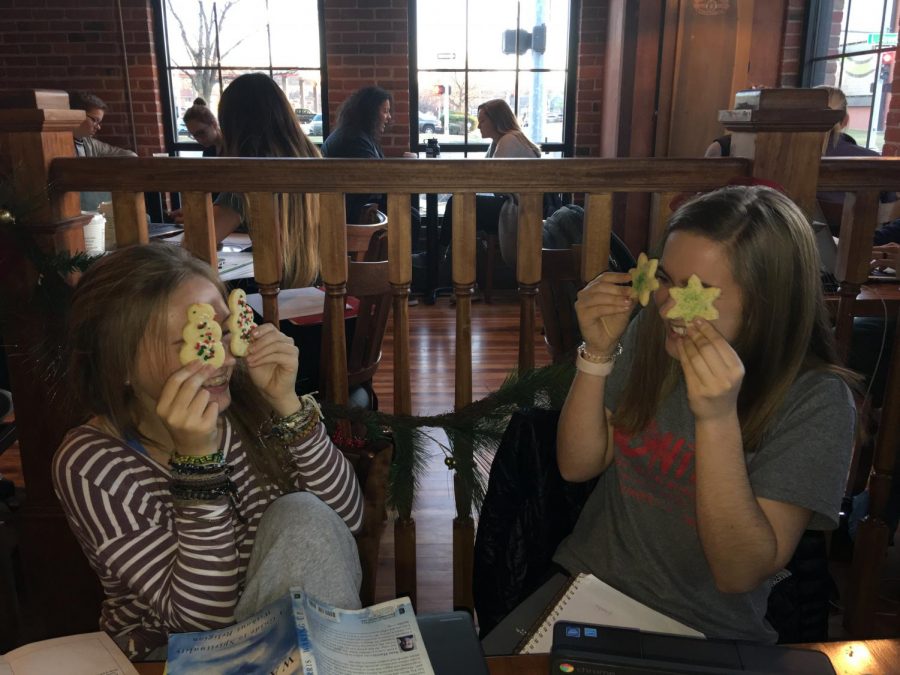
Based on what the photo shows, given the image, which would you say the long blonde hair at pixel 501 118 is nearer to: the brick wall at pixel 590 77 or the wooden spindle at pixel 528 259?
the brick wall at pixel 590 77

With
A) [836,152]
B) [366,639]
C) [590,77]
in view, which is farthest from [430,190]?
[590,77]

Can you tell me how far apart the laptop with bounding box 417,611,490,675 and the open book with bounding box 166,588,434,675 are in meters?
0.02

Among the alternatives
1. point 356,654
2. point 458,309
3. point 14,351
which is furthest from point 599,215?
point 14,351

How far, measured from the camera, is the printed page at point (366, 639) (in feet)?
2.64

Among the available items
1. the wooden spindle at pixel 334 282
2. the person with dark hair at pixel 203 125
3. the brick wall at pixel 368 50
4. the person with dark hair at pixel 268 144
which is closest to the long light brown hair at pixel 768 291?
the wooden spindle at pixel 334 282

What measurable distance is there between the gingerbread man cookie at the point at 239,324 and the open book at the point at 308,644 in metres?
0.46

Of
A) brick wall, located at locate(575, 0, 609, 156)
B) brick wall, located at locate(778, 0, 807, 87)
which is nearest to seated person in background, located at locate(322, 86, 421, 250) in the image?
brick wall, located at locate(575, 0, 609, 156)

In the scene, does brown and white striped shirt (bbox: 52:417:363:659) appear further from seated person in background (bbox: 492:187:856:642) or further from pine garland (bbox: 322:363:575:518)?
seated person in background (bbox: 492:187:856:642)

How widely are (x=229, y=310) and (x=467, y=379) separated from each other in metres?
0.58

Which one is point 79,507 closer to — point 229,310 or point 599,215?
point 229,310

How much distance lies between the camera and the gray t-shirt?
1.11m

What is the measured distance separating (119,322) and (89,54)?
492 centimetres

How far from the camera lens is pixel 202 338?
1.13m

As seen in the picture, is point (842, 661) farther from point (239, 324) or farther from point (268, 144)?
point (268, 144)
